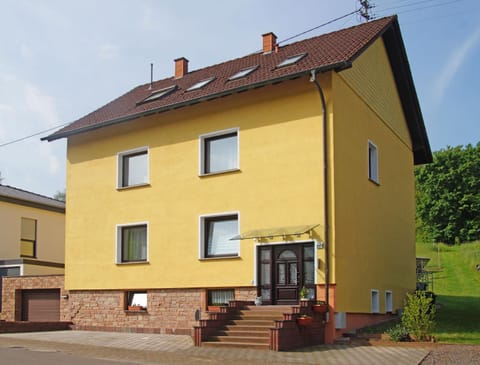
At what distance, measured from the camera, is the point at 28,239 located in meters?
31.1

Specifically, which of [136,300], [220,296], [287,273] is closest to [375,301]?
[287,273]

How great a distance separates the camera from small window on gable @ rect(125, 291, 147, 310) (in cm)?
2169

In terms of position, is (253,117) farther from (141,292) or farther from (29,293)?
(29,293)

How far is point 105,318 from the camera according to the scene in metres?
22.3

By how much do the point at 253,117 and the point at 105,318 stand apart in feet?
28.1

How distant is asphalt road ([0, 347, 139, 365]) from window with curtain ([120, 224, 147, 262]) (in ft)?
22.8

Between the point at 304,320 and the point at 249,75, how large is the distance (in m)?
8.49

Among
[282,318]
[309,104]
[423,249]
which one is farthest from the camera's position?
[423,249]

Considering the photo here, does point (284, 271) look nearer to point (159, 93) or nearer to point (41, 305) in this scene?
point (159, 93)

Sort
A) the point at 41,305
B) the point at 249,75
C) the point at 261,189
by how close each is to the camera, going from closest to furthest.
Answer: the point at 261,189 < the point at 249,75 < the point at 41,305

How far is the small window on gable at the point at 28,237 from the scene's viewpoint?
30812mm

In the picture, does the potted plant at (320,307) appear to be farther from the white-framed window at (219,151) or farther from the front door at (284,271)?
the white-framed window at (219,151)

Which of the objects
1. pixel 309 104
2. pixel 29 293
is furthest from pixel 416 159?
pixel 29 293

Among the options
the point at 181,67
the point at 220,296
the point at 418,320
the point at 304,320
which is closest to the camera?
the point at 418,320
